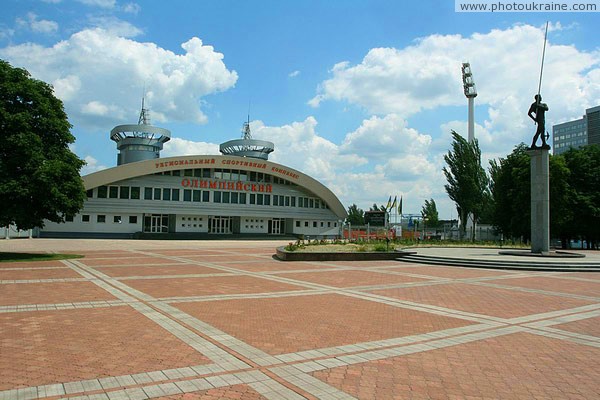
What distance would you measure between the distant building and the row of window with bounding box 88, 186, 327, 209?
3026 inches

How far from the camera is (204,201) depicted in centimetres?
5803

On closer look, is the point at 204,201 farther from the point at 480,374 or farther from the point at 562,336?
the point at 480,374

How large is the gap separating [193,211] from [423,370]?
53185mm

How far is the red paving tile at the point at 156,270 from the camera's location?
1645 centimetres

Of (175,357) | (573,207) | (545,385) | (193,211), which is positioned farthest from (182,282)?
(193,211)

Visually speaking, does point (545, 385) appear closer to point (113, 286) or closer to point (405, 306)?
point (405, 306)

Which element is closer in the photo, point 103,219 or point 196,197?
point 103,219

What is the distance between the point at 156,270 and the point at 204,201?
4099cm

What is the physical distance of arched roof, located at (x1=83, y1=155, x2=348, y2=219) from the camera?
51438mm

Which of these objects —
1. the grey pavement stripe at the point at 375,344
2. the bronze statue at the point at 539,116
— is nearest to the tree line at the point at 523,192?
the bronze statue at the point at 539,116

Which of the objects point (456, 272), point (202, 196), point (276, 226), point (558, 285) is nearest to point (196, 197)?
point (202, 196)

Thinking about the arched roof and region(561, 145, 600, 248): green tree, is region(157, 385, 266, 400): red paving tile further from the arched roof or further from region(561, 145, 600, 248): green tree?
the arched roof

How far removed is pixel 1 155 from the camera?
2056cm

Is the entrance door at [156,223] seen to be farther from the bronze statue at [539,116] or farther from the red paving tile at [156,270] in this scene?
the bronze statue at [539,116]
